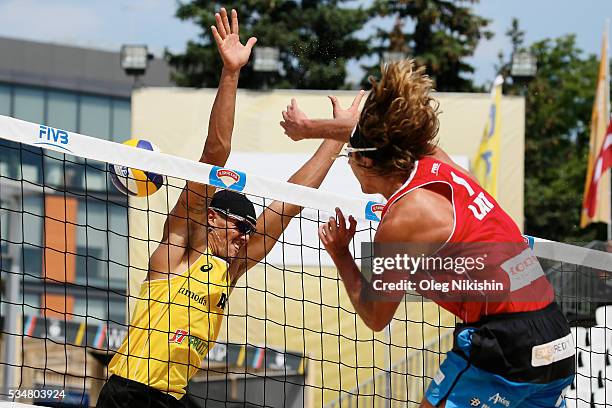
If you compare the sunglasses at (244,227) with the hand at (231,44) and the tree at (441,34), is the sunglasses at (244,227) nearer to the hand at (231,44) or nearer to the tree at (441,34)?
the hand at (231,44)

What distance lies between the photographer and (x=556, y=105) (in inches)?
1409

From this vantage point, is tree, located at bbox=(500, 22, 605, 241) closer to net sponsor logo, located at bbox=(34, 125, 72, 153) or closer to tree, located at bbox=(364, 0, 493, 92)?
tree, located at bbox=(364, 0, 493, 92)

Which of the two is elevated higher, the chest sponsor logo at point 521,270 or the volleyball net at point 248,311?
the chest sponsor logo at point 521,270

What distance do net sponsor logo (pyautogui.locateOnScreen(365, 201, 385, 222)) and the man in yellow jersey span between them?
63 cm

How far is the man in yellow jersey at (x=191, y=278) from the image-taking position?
15.5 feet

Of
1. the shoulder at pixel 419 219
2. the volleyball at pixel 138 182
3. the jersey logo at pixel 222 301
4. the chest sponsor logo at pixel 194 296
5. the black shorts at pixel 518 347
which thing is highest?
the shoulder at pixel 419 219

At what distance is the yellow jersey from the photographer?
4.73 meters

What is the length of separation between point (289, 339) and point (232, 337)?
98 cm

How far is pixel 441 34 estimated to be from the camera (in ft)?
100

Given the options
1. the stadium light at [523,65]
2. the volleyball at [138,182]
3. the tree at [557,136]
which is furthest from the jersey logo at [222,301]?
the tree at [557,136]

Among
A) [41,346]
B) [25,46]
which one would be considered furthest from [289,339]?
[25,46]

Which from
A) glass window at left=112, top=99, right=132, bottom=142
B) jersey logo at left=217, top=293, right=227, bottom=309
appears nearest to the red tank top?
jersey logo at left=217, top=293, right=227, bottom=309

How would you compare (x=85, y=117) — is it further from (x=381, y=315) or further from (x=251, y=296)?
(x=381, y=315)

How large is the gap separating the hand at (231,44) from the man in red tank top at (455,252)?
134 centimetres
